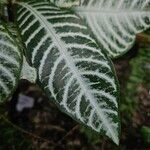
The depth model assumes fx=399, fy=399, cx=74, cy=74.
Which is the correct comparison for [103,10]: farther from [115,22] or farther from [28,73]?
[28,73]

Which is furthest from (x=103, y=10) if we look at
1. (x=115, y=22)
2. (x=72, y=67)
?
(x=72, y=67)

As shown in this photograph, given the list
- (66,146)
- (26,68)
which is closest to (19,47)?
(26,68)

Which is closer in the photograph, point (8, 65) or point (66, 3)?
point (8, 65)

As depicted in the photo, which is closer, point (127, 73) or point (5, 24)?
point (5, 24)

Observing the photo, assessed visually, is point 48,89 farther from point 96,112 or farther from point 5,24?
point 5,24

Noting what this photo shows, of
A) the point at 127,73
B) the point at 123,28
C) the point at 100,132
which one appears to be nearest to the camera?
the point at 100,132

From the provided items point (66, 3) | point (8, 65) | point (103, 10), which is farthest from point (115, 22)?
point (8, 65)
